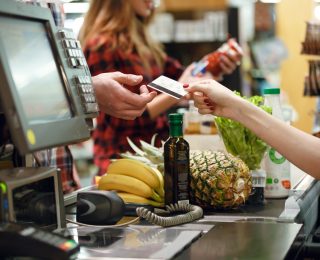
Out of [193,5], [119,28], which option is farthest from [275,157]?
[193,5]

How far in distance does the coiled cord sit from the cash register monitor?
0.27 m

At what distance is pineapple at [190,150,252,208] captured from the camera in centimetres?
190

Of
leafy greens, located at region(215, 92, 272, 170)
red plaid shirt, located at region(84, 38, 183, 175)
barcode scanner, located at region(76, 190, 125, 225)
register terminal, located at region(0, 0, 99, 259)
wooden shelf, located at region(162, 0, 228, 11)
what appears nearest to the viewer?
register terminal, located at region(0, 0, 99, 259)

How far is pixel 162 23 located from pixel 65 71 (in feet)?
17.1

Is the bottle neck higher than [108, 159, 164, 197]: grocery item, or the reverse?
the bottle neck

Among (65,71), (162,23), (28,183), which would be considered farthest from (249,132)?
(162,23)

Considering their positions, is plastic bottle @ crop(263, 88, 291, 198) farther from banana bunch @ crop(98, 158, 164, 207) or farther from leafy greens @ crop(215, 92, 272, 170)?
banana bunch @ crop(98, 158, 164, 207)

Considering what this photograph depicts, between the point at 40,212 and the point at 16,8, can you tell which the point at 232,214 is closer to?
the point at 40,212

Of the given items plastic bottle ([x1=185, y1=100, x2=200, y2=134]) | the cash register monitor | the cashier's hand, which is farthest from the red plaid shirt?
the cash register monitor

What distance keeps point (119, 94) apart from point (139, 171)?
0.75ft

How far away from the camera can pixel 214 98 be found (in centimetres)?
192

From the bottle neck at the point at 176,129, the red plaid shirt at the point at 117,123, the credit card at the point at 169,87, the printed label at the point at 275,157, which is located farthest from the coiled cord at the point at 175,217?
the red plaid shirt at the point at 117,123

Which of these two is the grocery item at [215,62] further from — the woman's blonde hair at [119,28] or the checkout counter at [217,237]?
the checkout counter at [217,237]

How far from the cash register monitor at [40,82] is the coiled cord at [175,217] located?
271 mm
